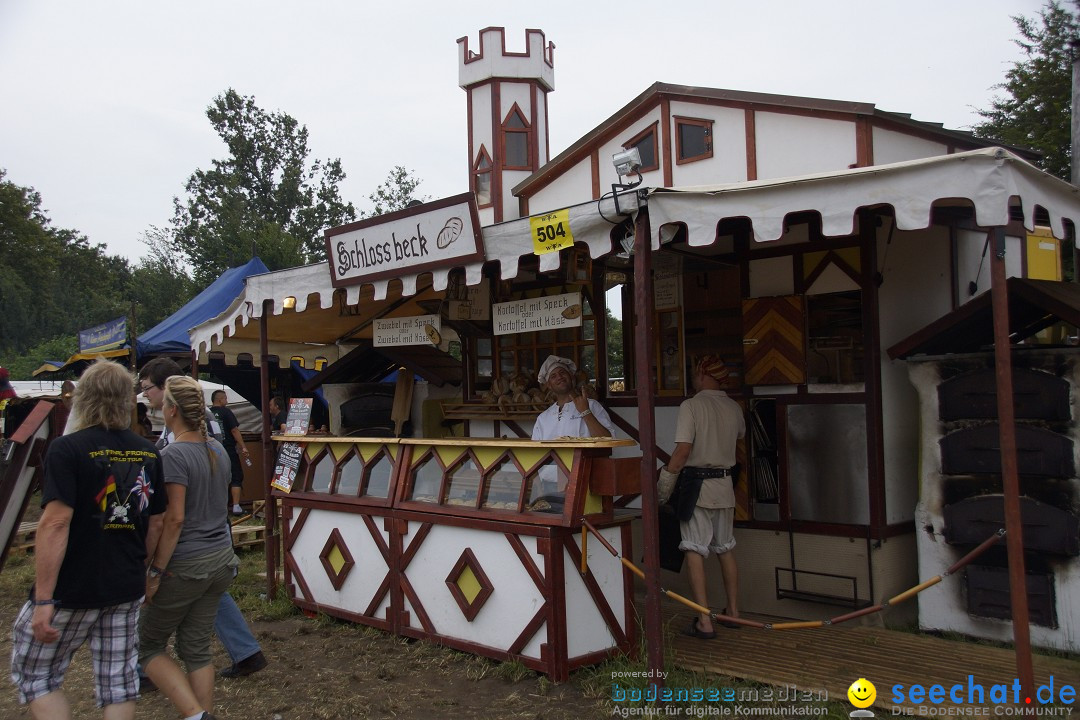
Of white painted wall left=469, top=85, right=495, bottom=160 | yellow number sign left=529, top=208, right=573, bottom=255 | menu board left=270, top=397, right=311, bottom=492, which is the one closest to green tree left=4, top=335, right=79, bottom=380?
white painted wall left=469, top=85, right=495, bottom=160

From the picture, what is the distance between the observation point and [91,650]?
3.30 metres

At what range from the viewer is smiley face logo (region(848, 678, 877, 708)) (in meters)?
3.75

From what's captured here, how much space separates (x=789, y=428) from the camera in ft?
18.5

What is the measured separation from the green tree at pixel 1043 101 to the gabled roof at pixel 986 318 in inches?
564

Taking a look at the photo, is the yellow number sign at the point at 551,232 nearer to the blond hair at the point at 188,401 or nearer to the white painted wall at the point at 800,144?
the blond hair at the point at 188,401

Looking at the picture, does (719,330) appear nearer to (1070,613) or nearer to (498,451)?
(498,451)

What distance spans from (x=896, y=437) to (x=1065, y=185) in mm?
2083

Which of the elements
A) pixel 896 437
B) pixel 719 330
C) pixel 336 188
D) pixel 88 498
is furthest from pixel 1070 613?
pixel 336 188

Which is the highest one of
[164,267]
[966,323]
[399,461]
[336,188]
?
[336,188]

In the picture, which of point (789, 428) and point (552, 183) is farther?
point (552, 183)

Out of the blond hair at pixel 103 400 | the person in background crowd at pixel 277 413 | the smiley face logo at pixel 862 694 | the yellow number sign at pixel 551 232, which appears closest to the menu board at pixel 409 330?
the yellow number sign at pixel 551 232

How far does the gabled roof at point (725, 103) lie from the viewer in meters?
9.64

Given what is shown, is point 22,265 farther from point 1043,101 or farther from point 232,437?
point 1043,101

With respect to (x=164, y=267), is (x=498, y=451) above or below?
below
